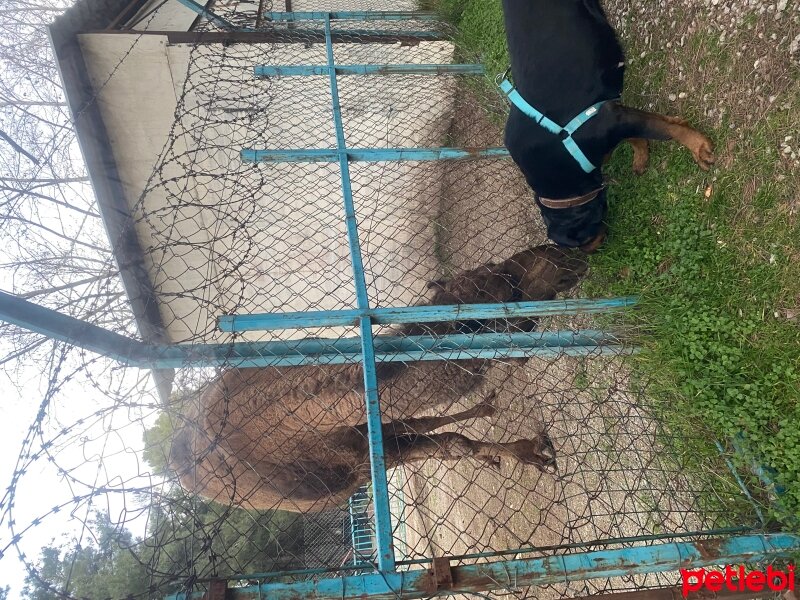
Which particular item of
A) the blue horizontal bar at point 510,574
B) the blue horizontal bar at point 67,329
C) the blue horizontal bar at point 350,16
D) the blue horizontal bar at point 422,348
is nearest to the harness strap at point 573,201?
the blue horizontal bar at point 422,348

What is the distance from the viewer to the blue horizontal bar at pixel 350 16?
573 centimetres

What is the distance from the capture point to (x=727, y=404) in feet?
7.81

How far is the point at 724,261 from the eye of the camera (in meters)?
2.55

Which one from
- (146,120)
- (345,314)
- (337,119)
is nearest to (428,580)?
(345,314)

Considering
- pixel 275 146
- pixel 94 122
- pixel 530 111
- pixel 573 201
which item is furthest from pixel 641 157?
pixel 94 122

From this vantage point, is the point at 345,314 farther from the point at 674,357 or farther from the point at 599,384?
the point at 599,384

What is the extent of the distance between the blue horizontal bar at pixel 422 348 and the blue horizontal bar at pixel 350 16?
423 cm

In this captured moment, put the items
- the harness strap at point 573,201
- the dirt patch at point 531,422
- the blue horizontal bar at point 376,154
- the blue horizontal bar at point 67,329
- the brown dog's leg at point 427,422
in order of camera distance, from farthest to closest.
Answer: the blue horizontal bar at point 376,154
the brown dog's leg at point 427,422
the dirt patch at point 531,422
the harness strap at point 573,201
the blue horizontal bar at point 67,329

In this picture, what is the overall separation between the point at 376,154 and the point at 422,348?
1.68m

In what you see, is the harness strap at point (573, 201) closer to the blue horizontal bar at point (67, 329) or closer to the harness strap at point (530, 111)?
the harness strap at point (530, 111)

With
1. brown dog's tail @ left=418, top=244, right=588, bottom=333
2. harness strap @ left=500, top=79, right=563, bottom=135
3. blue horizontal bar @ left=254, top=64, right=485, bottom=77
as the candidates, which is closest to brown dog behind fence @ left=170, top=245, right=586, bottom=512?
brown dog's tail @ left=418, top=244, right=588, bottom=333

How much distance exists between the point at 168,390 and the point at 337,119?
2308mm

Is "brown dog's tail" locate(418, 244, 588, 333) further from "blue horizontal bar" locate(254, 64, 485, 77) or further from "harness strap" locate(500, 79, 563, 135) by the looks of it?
"blue horizontal bar" locate(254, 64, 485, 77)

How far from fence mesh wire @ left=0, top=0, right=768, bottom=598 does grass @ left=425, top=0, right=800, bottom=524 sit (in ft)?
0.89
